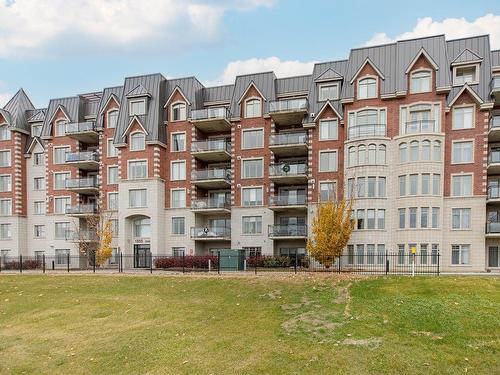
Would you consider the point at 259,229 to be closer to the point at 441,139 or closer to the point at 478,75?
the point at 441,139

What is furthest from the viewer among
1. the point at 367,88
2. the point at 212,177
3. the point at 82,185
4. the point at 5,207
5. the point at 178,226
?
the point at 5,207

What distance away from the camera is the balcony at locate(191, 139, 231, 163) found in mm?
36000

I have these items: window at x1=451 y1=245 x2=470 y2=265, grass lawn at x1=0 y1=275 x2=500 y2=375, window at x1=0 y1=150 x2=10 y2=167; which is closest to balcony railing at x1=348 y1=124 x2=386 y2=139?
window at x1=451 y1=245 x2=470 y2=265

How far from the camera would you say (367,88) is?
3178 cm

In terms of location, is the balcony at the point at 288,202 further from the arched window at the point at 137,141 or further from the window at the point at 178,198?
the arched window at the point at 137,141

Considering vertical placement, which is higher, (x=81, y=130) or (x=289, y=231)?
(x=81, y=130)

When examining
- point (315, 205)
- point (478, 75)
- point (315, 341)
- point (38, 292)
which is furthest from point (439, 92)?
point (38, 292)

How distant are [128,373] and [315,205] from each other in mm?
25118

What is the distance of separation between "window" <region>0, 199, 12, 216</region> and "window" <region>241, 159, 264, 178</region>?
2945cm

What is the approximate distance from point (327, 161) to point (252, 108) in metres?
9.41

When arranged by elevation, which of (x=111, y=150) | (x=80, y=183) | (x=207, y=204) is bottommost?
(x=207, y=204)

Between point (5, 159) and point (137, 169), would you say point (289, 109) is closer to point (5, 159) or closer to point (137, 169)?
point (137, 169)

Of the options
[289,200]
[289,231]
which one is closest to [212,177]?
[289,200]

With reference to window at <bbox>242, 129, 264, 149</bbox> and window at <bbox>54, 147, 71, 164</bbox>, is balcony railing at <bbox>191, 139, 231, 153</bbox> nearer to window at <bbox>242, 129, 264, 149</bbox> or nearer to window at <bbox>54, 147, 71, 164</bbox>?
window at <bbox>242, 129, 264, 149</bbox>
